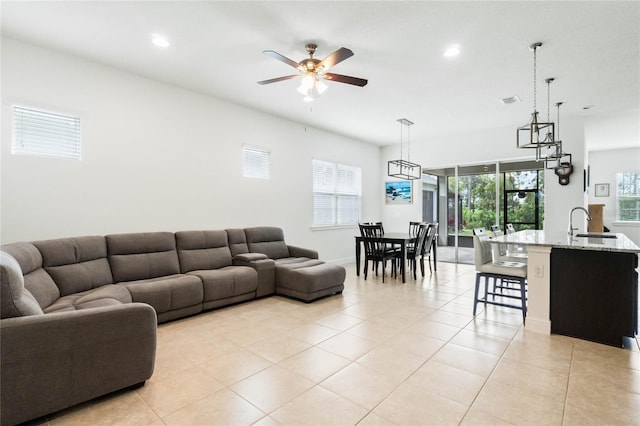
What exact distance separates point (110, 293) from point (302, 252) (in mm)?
2870

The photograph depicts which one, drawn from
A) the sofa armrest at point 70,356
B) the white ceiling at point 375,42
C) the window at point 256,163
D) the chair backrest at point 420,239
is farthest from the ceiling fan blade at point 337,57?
the chair backrest at point 420,239

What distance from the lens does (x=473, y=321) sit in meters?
3.49

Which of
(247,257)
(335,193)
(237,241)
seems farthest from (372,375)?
(335,193)

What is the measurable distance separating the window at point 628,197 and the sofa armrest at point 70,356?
462 inches

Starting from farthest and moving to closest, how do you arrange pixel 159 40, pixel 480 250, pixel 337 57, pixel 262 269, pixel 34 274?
1. pixel 262 269
2. pixel 480 250
3. pixel 159 40
4. pixel 337 57
5. pixel 34 274

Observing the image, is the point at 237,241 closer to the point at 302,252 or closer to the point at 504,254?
the point at 302,252

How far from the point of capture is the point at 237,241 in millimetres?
4844

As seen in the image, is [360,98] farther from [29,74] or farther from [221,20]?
[29,74]

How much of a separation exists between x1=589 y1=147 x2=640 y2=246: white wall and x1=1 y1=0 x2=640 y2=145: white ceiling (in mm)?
5186

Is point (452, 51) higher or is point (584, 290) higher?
point (452, 51)

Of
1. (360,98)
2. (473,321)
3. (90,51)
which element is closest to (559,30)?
(360,98)

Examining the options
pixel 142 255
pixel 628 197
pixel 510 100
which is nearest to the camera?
pixel 142 255

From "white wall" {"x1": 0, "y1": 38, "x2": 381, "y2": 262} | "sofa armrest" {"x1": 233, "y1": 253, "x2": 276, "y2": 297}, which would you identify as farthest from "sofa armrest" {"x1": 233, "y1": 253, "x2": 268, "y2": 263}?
"white wall" {"x1": 0, "y1": 38, "x2": 381, "y2": 262}

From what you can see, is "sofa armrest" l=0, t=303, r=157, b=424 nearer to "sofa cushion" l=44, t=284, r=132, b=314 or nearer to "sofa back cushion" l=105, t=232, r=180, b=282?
"sofa cushion" l=44, t=284, r=132, b=314
